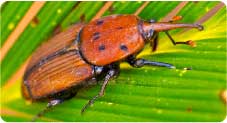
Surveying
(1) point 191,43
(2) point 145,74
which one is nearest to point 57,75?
(2) point 145,74

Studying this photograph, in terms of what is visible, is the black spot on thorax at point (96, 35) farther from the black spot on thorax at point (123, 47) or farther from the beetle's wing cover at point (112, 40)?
the black spot on thorax at point (123, 47)

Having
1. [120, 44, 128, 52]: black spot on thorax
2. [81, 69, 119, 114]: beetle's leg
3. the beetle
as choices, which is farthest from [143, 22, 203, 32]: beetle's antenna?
[81, 69, 119, 114]: beetle's leg

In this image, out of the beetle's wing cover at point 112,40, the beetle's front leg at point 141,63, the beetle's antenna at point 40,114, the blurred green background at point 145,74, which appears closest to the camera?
the blurred green background at point 145,74

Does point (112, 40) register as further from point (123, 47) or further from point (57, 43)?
point (57, 43)

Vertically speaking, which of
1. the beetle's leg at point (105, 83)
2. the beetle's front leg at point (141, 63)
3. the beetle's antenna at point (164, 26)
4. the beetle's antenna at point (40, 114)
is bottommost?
the beetle's antenna at point (40, 114)

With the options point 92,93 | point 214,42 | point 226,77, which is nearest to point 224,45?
point 214,42

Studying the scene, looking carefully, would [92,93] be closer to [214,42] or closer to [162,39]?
[162,39]

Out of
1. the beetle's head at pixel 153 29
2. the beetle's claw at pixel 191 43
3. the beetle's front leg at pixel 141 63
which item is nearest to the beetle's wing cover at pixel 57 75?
the beetle's front leg at pixel 141 63
